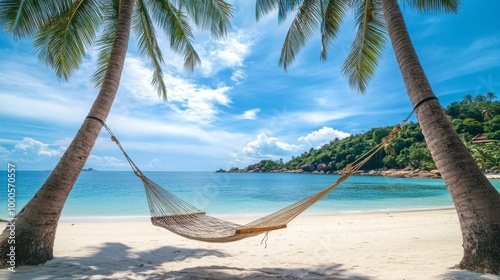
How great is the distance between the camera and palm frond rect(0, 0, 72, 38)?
2.56 metres

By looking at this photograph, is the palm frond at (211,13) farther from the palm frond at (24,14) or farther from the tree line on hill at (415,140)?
the tree line on hill at (415,140)

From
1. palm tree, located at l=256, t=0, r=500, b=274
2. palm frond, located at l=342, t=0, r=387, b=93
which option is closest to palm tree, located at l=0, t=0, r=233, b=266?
palm tree, located at l=256, t=0, r=500, b=274

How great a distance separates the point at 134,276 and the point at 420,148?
25.6 meters

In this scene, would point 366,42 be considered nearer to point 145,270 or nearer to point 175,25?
point 175,25

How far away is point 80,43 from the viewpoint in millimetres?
3564

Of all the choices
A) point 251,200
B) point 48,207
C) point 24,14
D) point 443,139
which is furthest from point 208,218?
point 251,200

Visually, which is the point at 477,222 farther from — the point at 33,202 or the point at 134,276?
the point at 33,202

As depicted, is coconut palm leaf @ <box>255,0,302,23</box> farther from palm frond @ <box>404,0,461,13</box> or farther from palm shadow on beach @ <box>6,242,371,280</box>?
palm shadow on beach @ <box>6,242,371,280</box>

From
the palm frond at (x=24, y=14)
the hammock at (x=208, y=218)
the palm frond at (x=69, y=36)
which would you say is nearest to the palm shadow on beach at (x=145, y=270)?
the hammock at (x=208, y=218)

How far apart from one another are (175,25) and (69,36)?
133 cm

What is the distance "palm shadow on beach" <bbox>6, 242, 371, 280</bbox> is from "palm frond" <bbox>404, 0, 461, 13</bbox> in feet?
9.15

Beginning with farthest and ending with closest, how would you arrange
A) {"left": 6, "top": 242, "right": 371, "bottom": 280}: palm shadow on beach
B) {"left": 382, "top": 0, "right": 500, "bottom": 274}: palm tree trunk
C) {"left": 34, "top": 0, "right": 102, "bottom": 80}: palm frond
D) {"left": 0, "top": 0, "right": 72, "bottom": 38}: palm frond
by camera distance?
{"left": 34, "top": 0, "right": 102, "bottom": 80}: palm frond < {"left": 0, "top": 0, "right": 72, "bottom": 38}: palm frond < {"left": 6, "top": 242, "right": 371, "bottom": 280}: palm shadow on beach < {"left": 382, "top": 0, "right": 500, "bottom": 274}: palm tree trunk

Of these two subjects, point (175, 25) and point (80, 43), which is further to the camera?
point (175, 25)

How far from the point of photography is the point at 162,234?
410 centimetres
